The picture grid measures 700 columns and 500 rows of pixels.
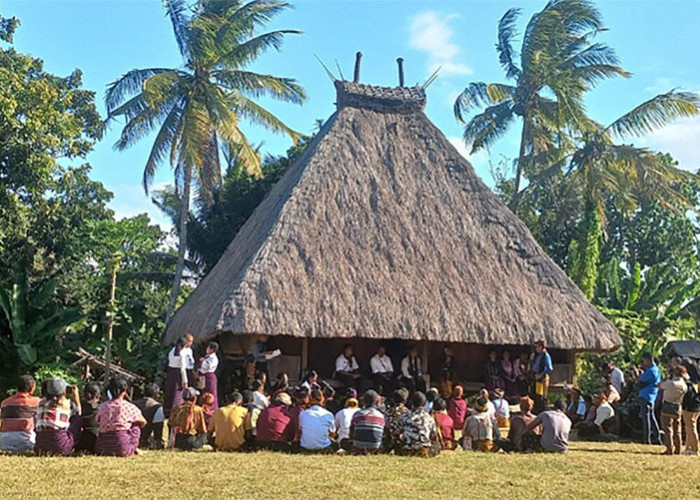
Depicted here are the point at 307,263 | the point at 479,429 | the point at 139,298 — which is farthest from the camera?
the point at 139,298

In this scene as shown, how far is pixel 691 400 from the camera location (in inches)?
429

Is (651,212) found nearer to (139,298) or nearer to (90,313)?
(139,298)

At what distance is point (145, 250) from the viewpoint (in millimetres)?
27406

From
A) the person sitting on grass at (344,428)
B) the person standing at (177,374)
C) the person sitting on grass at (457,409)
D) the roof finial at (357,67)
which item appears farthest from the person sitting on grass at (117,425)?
the roof finial at (357,67)

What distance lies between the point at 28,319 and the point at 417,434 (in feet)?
33.4

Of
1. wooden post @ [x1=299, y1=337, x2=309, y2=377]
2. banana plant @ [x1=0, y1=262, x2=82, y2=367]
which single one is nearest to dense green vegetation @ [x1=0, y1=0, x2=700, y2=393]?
banana plant @ [x1=0, y1=262, x2=82, y2=367]

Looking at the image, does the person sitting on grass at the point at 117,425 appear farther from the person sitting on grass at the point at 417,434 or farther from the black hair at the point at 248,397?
the person sitting on grass at the point at 417,434

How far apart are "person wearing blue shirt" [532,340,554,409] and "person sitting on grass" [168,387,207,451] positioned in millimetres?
5957

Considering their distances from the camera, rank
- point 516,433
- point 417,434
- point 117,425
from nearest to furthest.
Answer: point 117,425 → point 417,434 → point 516,433

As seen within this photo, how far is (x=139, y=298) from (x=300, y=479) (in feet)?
52.5

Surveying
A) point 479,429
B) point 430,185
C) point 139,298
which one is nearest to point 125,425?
point 479,429

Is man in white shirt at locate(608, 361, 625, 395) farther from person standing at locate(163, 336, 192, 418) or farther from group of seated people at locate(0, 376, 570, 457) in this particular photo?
person standing at locate(163, 336, 192, 418)

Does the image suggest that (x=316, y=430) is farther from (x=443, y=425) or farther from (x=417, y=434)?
(x=443, y=425)

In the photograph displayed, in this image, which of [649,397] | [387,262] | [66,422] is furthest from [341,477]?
[387,262]
